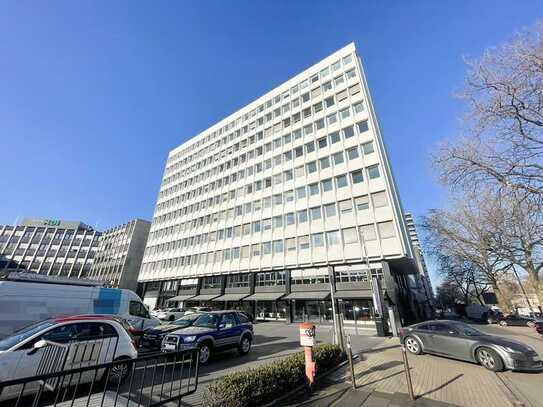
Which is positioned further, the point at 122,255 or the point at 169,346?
the point at 122,255

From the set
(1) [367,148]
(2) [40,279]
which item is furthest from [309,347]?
(1) [367,148]

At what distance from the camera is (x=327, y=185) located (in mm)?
25797

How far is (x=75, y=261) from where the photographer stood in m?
63.5

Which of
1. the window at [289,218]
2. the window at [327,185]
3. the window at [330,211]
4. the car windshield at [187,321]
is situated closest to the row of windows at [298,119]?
the window at [327,185]

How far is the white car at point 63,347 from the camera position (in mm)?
4942

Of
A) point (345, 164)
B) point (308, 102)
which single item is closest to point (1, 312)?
point (345, 164)

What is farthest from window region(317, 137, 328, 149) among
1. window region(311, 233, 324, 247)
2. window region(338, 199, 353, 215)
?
window region(311, 233, 324, 247)

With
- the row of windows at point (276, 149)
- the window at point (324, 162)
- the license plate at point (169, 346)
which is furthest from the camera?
the row of windows at point (276, 149)

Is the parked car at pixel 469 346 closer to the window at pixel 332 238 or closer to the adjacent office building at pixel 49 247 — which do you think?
the window at pixel 332 238

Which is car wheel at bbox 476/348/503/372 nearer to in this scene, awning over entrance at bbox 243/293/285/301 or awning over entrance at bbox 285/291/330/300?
awning over entrance at bbox 285/291/330/300

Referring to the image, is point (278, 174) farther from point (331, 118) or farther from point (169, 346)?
point (169, 346)

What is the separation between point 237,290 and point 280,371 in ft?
78.1

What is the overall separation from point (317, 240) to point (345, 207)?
4.53 m

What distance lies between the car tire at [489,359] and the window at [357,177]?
17.3 meters
